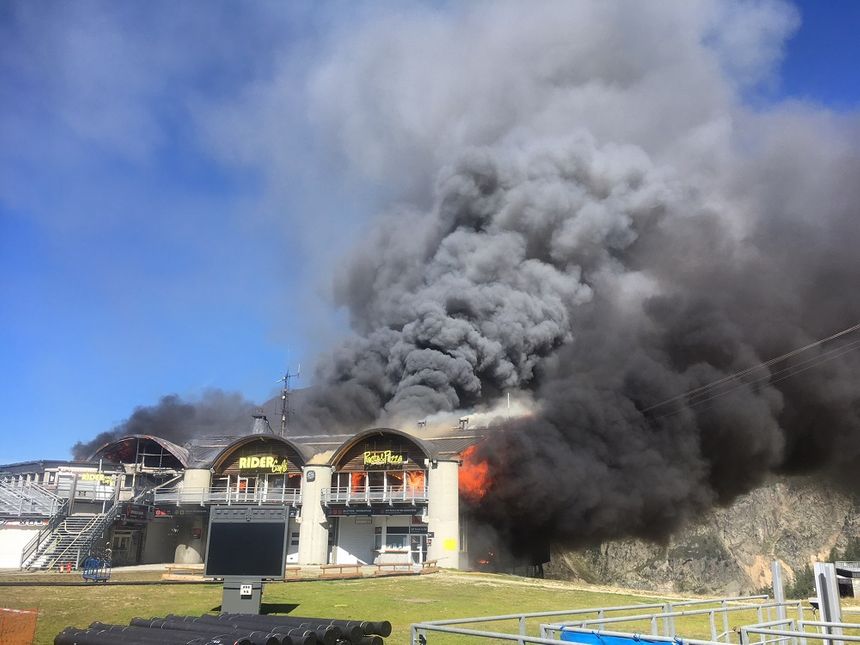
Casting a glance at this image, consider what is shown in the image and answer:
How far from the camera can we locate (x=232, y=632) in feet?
39.0

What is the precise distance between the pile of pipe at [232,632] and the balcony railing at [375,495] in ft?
96.9

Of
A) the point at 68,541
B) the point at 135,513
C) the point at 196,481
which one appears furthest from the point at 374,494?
the point at 68,541

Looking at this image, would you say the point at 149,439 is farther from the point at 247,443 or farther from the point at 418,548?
the point at 418,548

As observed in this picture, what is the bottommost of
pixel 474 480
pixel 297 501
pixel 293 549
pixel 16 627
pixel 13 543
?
pixel 16 627

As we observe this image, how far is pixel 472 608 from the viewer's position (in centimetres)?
2192

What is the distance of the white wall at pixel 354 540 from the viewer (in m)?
45.1

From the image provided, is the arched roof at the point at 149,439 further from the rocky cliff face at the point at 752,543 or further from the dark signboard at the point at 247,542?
the rocky cliff face at the point at 752,543

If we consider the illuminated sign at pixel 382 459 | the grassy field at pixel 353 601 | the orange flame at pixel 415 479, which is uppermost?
the illuminated sign at pixel 382 459

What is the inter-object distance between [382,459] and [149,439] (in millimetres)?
24251

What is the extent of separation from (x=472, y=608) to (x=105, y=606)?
441 inches

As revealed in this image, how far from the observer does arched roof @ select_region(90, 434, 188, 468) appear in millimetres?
56219

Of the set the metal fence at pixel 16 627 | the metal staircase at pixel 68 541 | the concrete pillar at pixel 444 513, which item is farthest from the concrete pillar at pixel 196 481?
the metal fence at pixel 16 627

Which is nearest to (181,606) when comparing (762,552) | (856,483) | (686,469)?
(686,469)

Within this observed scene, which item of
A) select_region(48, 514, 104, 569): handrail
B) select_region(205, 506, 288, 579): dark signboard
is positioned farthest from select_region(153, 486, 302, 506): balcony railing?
select_region(205, 506, 288, 579): dark signboard
